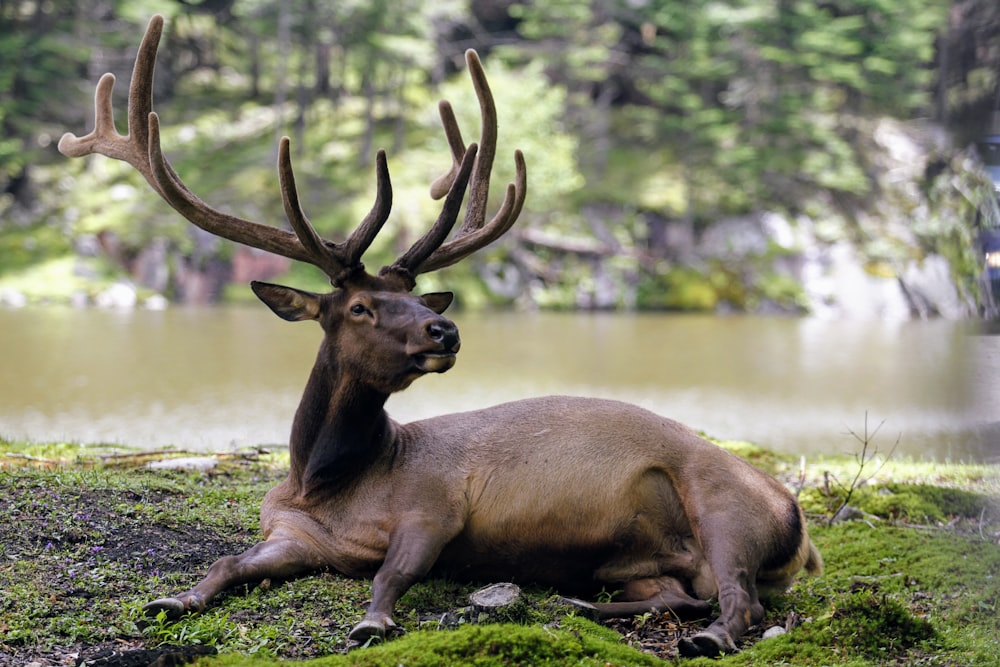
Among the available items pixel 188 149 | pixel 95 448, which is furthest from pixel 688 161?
pixel 95 448

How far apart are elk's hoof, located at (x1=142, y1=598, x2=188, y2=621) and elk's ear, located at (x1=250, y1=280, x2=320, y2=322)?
1.63 meters

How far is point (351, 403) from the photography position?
5438 millimetres

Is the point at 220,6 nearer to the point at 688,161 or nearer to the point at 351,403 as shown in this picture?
the point at 688,161

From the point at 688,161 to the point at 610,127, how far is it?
5.79m

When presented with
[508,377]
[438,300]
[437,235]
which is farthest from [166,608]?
[508,377]

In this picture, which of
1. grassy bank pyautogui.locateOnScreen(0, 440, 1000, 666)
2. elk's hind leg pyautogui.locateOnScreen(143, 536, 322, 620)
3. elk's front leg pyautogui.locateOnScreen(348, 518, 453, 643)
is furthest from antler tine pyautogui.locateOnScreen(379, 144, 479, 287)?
grassy bank pyautogui.locateOnScreen(0, 440, 1000, 666)

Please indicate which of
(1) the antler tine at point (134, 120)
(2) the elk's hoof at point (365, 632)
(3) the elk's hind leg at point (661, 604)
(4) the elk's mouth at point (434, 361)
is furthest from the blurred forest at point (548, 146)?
(2) the elk's hoof at point (365, 632)

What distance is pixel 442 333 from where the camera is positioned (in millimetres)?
5059

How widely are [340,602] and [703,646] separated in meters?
1.76

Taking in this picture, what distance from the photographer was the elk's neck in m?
5.45

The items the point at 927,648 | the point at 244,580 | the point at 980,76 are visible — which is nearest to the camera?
the point at 980,76

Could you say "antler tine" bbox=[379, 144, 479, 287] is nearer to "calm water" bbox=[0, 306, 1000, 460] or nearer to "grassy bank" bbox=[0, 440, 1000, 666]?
"grassy bank" bbox=[0, 440, 1000, 666]

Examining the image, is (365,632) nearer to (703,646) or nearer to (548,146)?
(703,646)

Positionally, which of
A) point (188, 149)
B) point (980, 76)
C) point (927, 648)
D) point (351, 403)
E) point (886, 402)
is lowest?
point (886, 402)
